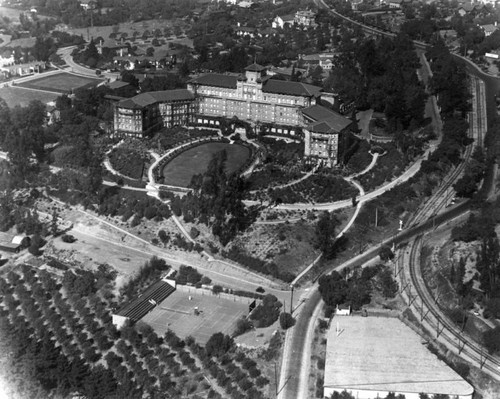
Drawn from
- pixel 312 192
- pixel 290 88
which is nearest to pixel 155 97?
pixel 290 88

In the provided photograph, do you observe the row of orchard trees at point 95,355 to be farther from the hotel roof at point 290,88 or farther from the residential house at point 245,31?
the residential house at point 245,31

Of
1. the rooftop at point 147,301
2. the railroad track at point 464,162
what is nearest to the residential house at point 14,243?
the rooftop at point 147,301

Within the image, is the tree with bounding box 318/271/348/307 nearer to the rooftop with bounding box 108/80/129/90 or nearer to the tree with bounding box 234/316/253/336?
the tree with bounding box 234/316/253/336

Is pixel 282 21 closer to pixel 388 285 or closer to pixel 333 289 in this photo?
pixel 388 285

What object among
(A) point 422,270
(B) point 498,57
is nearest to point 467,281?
(A) point 422,270

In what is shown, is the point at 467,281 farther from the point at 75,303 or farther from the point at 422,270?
the point at 75,303
